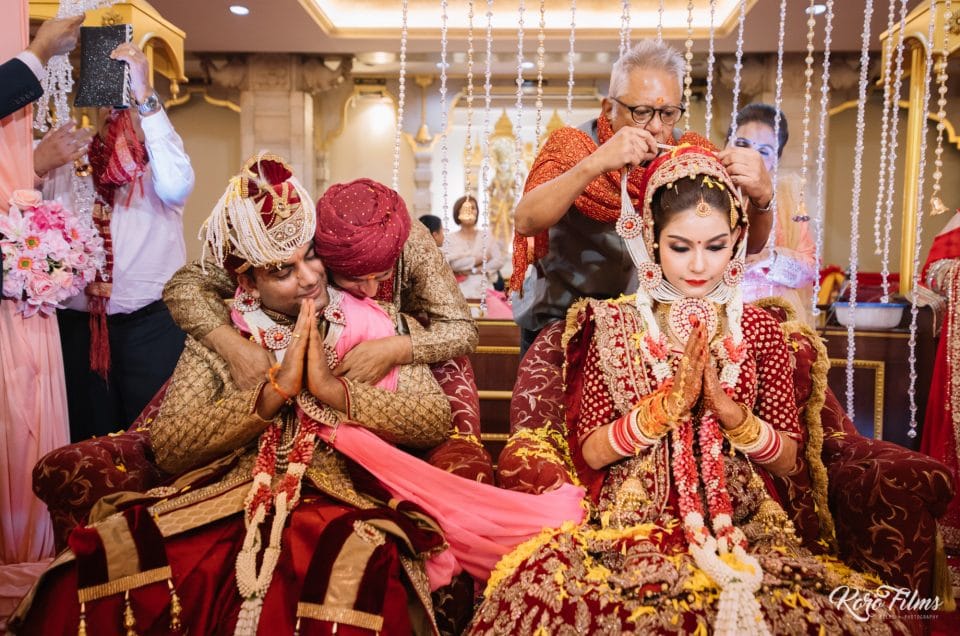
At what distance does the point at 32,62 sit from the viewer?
2.71m

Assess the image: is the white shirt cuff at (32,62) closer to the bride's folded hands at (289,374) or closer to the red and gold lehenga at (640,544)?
the bride's folded hands at (289,374)

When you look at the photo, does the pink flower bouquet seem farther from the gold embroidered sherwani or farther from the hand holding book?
the gold embroidered sherwani

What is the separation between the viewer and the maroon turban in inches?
78.0

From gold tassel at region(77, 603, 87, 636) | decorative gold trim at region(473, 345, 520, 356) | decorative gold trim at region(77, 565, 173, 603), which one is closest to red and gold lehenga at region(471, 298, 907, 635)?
decorative gold trim at region(77, 565, 173, 603)

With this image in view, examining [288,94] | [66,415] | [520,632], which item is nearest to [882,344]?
[520,632]

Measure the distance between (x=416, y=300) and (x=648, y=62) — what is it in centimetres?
105

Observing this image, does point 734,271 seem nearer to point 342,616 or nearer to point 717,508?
point 717,508

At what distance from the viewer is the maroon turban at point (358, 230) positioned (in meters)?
1.98

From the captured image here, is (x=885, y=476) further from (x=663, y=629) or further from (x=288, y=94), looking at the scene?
(x=288, y=94)

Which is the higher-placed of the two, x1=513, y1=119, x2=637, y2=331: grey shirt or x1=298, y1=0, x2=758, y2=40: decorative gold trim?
x1=298, y1=0, x2=758, y2=40: decorative gold trim

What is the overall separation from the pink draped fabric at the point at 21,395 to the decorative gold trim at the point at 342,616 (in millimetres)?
1900

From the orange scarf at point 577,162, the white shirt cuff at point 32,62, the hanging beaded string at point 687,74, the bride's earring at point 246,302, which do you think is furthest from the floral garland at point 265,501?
the hanging beaded string at point 687,74

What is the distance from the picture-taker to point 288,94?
29.0 feet

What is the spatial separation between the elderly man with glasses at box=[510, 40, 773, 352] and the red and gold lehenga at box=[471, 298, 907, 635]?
388mm
